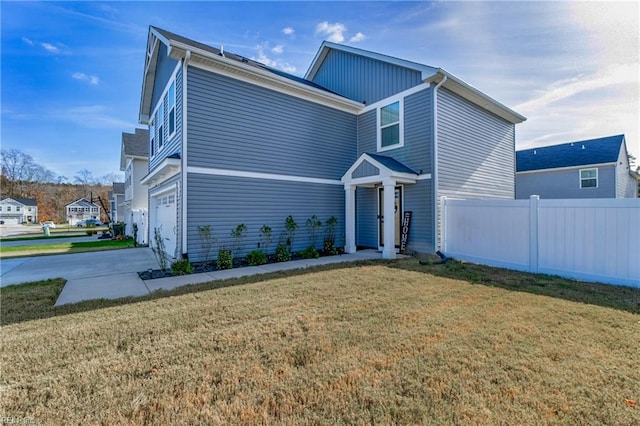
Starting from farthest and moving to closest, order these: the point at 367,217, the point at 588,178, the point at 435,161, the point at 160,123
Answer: the point at 588,178, the point at 367,217, the point at 160,123, the point at 435,161

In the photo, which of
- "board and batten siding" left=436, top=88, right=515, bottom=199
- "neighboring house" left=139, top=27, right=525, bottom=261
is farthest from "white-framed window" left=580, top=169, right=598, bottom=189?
"neighboring house" left=139, top=27, right=525, bottom=261

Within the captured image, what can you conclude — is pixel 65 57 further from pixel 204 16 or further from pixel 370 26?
pixel 370 26

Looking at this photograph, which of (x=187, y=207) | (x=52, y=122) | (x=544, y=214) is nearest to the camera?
(x=544, y=214)

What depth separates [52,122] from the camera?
24.8 metres

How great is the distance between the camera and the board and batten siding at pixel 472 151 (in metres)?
8.95

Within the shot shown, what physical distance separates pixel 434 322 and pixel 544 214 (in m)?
4.89

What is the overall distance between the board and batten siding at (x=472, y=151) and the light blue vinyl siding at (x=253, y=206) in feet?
12.9

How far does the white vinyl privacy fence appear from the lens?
17.5ft

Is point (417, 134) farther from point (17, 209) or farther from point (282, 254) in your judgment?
point (17, 209)

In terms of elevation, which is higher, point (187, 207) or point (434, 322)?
point (187, 207)

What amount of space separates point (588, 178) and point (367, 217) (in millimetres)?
16997

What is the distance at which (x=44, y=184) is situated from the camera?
53.8 metres

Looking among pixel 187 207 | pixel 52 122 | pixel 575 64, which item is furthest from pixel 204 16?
pixel 52 122

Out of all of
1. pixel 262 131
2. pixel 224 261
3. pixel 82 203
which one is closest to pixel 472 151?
pixel 262 131
